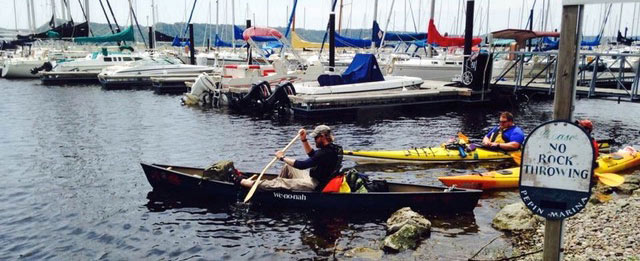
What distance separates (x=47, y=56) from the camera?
4675cm

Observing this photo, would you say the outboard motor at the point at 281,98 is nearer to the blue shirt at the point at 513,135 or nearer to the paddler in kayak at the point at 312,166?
the blue shirt at the point at 513,135

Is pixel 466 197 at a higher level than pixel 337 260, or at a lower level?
higher

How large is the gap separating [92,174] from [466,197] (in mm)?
9286

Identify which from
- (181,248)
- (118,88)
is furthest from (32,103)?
(181,248)

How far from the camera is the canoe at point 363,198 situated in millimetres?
9406

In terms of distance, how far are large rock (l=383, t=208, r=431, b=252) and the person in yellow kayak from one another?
15.5 ft

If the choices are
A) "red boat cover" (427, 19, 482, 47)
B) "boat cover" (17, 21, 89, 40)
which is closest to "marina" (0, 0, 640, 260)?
"red boat cover" (427, 19, 482, 47)

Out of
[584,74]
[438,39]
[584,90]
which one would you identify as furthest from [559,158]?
[438,39]

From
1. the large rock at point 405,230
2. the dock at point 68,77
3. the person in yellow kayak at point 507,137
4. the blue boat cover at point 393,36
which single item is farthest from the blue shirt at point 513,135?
the dock at point 68,77

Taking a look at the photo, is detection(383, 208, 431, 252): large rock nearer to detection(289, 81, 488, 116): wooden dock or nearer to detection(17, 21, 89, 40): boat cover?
detection(289, 81, 488, 116): wooden dock

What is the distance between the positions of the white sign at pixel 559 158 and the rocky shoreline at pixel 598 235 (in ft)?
9.52

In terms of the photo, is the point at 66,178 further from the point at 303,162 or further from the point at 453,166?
the point at 453,166

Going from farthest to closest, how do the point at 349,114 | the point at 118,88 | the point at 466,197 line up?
the point at 118,88 → the point at 349,114 → the point at 466,197

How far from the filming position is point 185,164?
14500 millimetres
